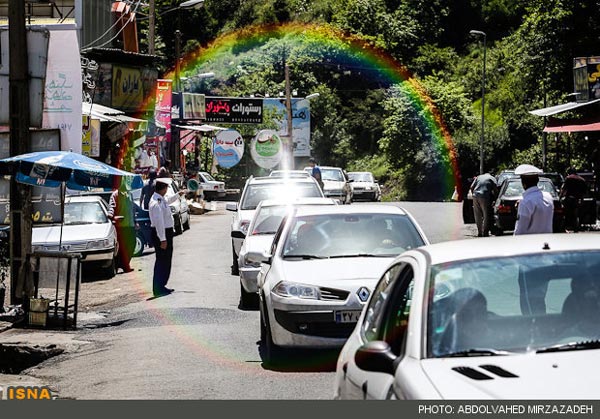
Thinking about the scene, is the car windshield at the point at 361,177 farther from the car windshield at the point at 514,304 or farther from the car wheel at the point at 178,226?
the car windshield at the point at 514,304

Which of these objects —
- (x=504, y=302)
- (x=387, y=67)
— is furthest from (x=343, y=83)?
(x=504, y=302)

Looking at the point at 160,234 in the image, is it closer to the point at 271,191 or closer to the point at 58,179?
the point at 58,179

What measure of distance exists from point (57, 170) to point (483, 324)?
1056cm

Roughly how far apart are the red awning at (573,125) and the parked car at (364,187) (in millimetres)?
28346

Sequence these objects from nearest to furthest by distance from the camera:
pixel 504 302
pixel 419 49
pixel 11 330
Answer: pixel 504 302, pixel 11 330, pixel 419 49

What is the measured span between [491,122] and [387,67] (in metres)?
22.7

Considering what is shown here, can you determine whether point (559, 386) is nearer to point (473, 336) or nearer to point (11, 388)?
point (473, 336)

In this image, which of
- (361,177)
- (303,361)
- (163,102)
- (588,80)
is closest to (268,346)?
(303,361)

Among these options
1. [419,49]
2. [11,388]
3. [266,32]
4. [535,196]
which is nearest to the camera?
[11,388]

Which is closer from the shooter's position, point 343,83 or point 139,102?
point 139,102

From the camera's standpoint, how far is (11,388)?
395 inches

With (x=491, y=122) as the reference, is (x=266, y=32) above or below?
above

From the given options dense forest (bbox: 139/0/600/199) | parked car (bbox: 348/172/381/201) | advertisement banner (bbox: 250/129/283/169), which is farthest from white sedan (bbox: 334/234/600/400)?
advertisement banner (bbox: 250/129/283/169)

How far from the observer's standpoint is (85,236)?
21.3 meters
